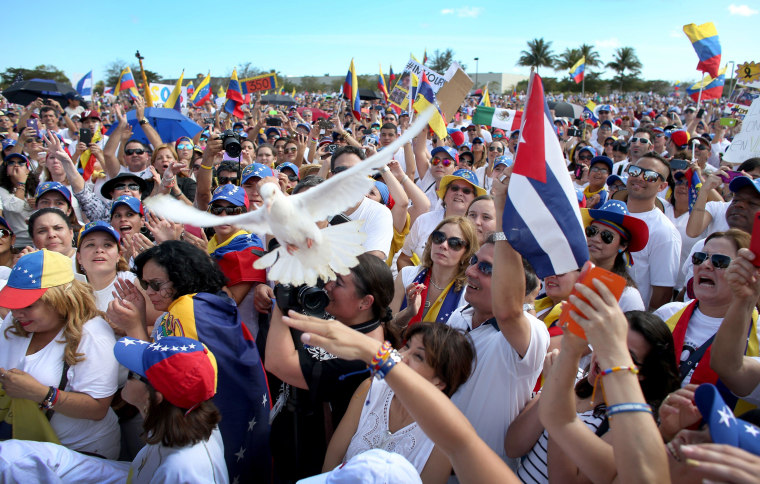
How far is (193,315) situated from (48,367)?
88 centimetres

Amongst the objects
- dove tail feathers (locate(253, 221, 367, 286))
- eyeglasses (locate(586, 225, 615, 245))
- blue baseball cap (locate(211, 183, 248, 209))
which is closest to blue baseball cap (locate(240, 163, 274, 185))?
blue baseball cap (locate(211, 183, 248, 209))

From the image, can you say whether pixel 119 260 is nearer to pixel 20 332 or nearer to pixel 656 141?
pixel 20 332

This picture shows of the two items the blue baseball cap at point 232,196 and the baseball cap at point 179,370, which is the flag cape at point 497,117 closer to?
the blue baseball cap at point 232,196

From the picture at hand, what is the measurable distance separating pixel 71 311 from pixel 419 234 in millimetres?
2833

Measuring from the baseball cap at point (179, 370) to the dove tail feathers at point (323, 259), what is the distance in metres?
0.53

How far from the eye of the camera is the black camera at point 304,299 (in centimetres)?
194

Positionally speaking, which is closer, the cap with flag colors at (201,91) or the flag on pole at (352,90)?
the flag on pole at (352,90)

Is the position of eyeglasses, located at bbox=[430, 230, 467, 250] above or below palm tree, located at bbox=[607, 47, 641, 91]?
below

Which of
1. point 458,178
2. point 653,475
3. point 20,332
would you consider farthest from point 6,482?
point 458,178

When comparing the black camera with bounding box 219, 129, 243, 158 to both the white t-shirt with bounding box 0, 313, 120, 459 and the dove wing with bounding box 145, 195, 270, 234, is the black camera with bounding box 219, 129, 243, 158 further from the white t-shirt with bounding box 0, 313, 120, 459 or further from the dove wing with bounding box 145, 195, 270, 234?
the dove wing with bounding box 145, 195, 270, 234

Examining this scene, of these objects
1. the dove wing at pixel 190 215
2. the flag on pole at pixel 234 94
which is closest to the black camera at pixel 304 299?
the dove wing at pixel 190 215

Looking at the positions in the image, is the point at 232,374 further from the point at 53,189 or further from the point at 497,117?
the point at 497,117

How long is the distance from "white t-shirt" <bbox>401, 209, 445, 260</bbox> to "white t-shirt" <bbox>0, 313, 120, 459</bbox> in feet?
8.68

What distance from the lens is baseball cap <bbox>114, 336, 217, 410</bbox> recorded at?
1985 millimetres
